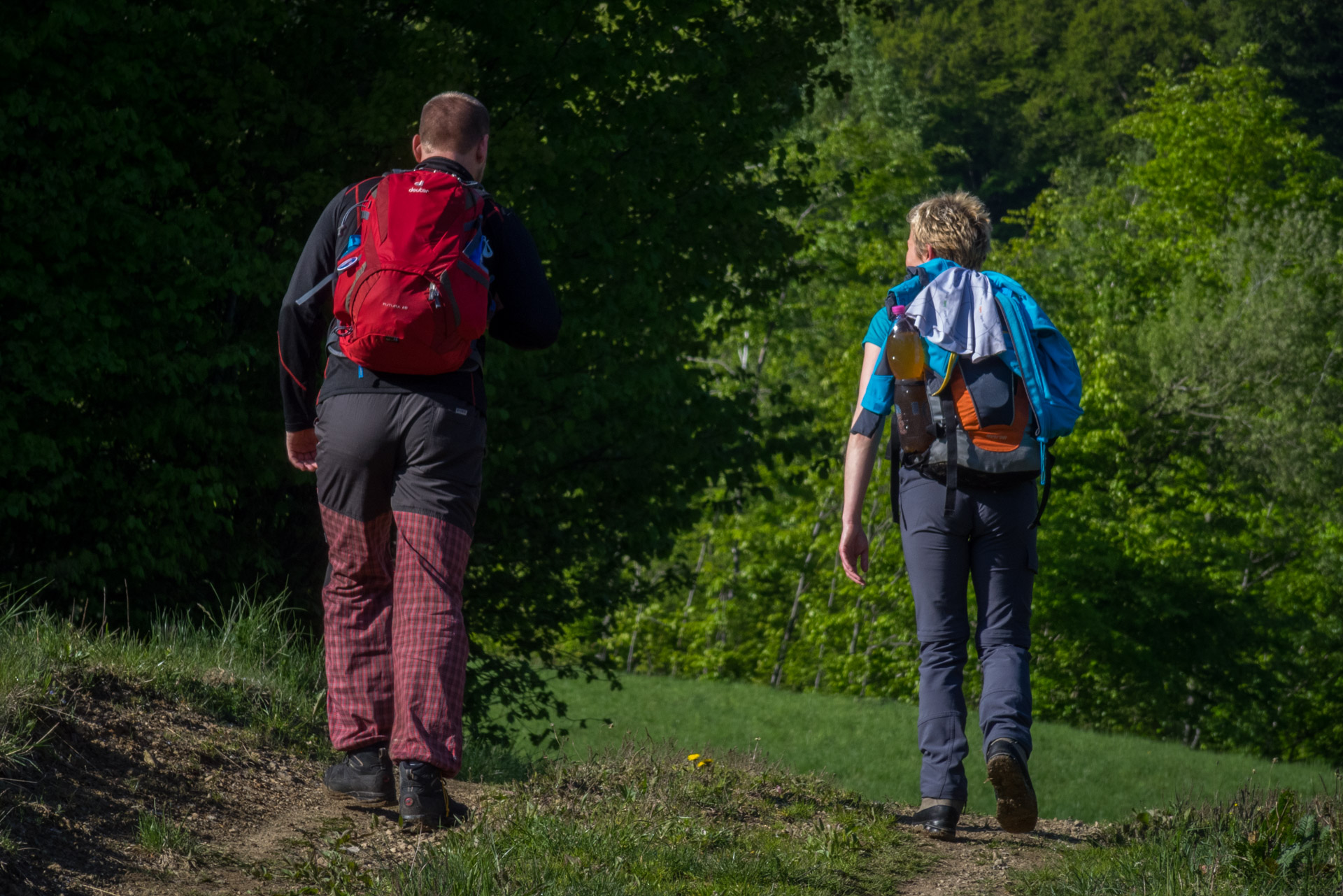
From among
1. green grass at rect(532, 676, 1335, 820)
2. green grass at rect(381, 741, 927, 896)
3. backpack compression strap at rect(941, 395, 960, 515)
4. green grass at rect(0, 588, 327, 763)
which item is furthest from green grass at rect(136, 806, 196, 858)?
green grass at rect(532, 676, 1335, 820)

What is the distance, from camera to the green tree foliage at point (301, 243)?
639cm

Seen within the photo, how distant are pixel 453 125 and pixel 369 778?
1.73 m

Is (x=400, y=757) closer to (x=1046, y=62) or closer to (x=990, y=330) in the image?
(x=990, y=330)

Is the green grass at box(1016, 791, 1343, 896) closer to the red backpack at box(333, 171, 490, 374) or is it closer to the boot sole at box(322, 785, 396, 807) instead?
the boot sole at box(322, 785, 396, 807)

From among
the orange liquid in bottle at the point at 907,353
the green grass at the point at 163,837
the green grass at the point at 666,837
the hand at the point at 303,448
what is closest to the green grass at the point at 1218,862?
the green grass at the point at 666,837

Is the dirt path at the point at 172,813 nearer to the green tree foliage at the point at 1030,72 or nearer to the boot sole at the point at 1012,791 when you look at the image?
the boot sole at the point at 1012,791

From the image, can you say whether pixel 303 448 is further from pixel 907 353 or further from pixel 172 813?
pixel 907 353

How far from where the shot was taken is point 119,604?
7.14 m

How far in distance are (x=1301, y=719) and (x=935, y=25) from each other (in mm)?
36620

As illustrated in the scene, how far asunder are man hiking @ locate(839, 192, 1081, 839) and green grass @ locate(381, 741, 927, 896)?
366 millimetres

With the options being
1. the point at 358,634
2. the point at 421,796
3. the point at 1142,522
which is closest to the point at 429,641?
the point at 358,634

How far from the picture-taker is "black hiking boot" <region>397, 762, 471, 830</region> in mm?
3133

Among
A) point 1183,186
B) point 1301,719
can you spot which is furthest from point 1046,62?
point 1301,719

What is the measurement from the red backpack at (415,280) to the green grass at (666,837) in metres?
1.18
